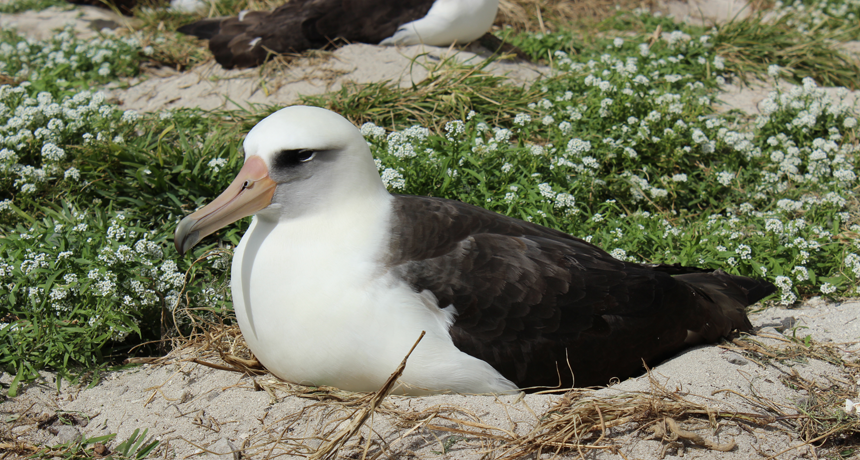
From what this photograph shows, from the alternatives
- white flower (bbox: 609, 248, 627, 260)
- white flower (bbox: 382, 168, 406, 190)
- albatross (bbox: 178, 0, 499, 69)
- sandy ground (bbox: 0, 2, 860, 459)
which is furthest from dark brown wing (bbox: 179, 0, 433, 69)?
sandy ground (bbox: 0, 2, 860, 459)

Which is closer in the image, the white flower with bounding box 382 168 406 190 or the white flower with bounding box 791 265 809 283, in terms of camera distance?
the white flower with bounding box 791 265 809 283

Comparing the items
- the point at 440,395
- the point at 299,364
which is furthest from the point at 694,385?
the point at 299,364

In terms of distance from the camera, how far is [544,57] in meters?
7.56

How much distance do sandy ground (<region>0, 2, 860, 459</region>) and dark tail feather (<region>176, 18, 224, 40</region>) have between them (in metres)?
5.01

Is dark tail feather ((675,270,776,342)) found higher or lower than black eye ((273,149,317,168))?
lower

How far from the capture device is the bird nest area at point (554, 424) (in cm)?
281

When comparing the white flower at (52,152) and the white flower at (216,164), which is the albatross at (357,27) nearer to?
the white flower at (216,164)

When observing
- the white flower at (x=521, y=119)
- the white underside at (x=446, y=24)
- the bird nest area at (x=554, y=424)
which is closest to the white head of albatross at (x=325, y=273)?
the bird nest area at (x=554, y=424)

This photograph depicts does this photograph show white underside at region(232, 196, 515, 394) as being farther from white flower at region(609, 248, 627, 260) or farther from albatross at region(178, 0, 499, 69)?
albatross at region(178, 0, 499, 69)

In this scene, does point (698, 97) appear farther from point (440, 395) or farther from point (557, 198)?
point (440, 395)

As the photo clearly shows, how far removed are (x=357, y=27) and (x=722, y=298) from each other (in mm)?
4686

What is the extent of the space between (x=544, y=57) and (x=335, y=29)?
2.29 m

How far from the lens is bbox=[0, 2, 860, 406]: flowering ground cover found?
3842 mm

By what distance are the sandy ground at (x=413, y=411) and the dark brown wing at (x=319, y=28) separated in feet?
13.7
